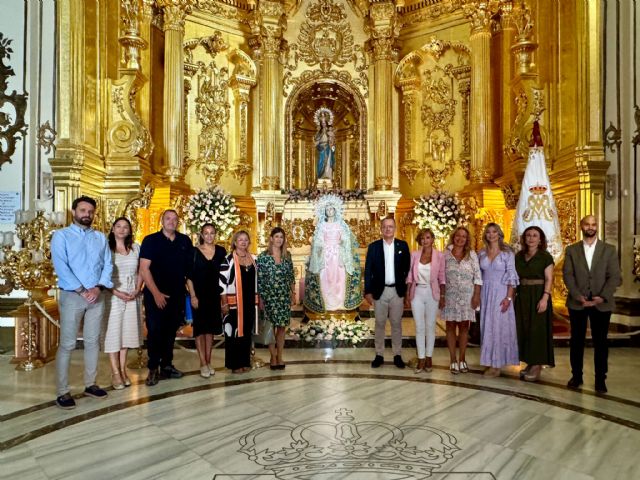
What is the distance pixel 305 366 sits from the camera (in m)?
5.24

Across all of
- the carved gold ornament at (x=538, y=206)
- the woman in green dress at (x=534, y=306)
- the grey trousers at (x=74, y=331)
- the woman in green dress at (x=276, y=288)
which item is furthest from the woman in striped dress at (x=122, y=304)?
the carved gold ornament at (x=538, y=206)

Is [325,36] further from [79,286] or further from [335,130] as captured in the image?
[79,286]

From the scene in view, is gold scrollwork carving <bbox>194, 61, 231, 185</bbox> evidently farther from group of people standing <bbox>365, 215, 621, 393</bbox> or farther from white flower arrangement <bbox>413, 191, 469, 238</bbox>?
group of people standing <bbox>365, 215, 621, 393</bbox>

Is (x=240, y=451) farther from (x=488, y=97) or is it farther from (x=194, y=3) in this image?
(x=194, y=3)

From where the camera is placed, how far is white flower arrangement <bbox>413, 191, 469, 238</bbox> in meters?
8.71

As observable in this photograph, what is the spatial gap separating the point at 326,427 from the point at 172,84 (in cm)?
806

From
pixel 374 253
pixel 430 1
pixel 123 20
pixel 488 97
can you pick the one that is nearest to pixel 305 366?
pixel 374 253

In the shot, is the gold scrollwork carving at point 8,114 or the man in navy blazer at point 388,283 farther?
the gold scrollwork carving at point 8,114

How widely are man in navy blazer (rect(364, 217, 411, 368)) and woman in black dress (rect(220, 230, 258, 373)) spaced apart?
1282 mm

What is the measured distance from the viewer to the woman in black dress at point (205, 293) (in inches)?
187

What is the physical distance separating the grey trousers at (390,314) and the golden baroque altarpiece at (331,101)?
3887 millimetres

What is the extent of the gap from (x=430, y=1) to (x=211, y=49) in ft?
16.3

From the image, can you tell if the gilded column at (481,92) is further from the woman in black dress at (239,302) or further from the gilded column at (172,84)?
the woman in black dress at (239,302)

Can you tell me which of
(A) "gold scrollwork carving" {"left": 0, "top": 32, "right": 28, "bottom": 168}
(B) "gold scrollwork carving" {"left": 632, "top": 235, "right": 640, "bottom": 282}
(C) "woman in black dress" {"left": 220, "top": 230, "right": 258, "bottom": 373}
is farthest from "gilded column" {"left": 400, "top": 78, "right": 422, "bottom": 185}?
(A) "gold scrollwork carving" {"left": 0, "top": 32, "right": 28, "bottom": 168}
